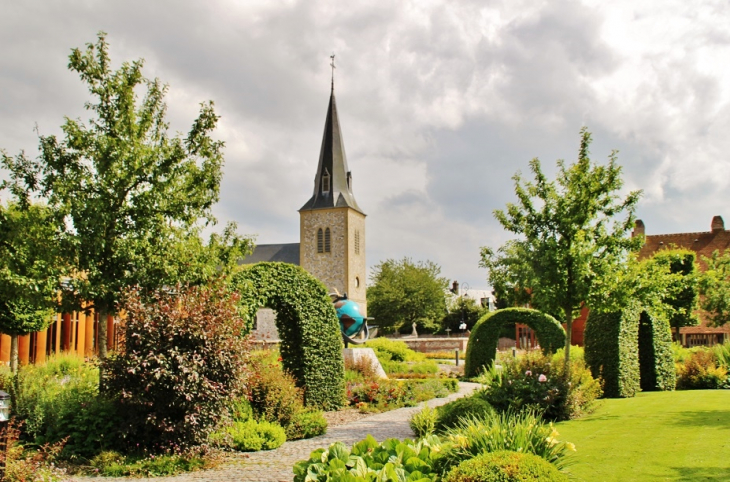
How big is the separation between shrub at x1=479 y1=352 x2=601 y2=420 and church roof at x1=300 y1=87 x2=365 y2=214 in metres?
50.0

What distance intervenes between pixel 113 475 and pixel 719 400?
1151cm

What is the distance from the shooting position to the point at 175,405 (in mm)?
8367

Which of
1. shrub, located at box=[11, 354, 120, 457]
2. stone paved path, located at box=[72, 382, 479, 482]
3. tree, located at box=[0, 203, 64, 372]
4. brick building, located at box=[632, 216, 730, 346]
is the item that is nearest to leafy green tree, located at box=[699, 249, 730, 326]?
brick building, located at box=[632, 216, 730, 346]

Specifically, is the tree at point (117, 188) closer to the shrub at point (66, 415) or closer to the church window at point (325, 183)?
the shrub at point (66, 415)

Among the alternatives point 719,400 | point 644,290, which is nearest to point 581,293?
point 644,290

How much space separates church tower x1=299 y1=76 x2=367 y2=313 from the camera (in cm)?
6091

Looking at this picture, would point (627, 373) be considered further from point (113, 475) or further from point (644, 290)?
point (113, 475)

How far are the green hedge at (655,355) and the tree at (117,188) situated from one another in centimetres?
1206

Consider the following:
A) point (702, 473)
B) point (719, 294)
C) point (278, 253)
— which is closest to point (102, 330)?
point (702, 473)

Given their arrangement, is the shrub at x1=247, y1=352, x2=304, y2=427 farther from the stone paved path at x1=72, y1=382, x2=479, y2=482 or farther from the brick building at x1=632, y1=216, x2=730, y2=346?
the brick building at x1=632, y1=216, x2=730, y2=346

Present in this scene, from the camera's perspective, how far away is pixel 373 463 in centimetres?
579

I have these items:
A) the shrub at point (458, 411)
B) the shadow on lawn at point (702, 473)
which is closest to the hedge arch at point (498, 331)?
Answer: the shrub at point (458, 411)

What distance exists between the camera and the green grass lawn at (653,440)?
681 cm

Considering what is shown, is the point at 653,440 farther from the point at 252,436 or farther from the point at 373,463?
the point at 252,436
